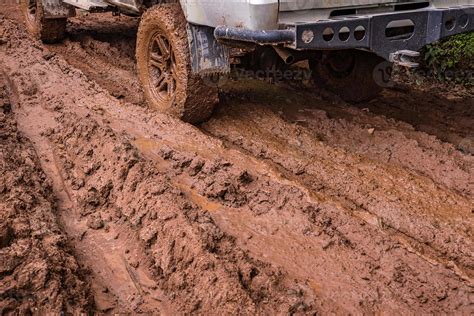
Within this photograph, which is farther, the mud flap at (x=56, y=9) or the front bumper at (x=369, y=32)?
the mud flap at (x=56, y=9)

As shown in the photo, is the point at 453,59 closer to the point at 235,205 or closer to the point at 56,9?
the point at 235,205

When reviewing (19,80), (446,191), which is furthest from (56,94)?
(446,191)

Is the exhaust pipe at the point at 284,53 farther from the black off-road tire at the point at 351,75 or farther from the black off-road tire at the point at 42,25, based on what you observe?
the black off-road tire at the point at 42,25

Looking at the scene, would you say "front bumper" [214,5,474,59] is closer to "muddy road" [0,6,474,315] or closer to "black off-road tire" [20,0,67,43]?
"muddy road" [0,6,474,315]

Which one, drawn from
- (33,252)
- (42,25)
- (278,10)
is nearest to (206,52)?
(278,10)

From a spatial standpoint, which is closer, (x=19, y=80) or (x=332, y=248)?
(x=332, y=248)

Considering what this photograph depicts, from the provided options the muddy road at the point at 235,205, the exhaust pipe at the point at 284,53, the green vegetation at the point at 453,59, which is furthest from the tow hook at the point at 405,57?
the green vegetation at the point at 453,59

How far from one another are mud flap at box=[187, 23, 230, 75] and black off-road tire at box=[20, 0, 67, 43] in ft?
11.8

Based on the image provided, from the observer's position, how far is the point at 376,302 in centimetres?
257

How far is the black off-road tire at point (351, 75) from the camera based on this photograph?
17.7 feet

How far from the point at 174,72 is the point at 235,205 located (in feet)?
5.82

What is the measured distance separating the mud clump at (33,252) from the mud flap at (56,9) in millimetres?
3834

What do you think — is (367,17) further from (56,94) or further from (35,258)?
(56,94)

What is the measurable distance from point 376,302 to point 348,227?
617 mm
